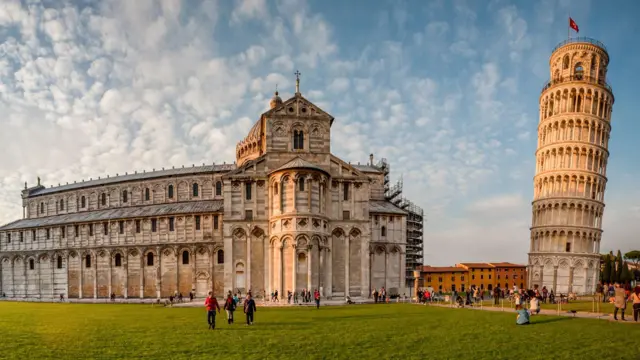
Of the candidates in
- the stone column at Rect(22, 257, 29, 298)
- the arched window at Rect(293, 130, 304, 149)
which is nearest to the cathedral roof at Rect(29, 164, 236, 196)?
the stone column at Rect(22, 257, 29, 298)

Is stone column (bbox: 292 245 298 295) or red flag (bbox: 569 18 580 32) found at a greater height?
red flag (bbox: 569 18 580 32)

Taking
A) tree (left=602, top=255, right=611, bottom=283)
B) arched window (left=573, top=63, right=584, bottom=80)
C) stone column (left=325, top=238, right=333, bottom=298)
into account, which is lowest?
tree (left=602, top=255, right=611, bottom=283)

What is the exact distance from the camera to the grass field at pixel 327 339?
11.5 m

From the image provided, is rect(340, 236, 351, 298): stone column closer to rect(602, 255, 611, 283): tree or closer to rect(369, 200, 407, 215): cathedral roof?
rect(369, 200, 407, 215): cathedral roof

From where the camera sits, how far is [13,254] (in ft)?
187

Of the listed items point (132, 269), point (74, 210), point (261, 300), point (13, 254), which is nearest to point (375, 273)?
point (261, 300)

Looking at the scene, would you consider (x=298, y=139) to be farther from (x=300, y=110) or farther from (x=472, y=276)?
(x=472, y=276)

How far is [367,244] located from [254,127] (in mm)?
24986

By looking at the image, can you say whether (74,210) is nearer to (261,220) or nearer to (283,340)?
(261,220)

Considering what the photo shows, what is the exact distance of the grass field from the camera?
454 inches

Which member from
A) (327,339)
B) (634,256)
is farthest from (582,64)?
(634,256)

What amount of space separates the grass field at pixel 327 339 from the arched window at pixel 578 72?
49.2 meters

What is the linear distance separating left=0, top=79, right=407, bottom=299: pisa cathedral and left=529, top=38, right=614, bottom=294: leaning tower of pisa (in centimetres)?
2406

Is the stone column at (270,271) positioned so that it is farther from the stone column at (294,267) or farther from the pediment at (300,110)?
the pediment at (300,110)
